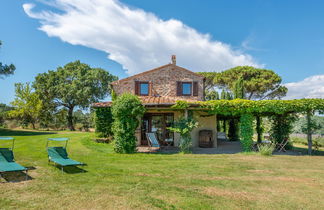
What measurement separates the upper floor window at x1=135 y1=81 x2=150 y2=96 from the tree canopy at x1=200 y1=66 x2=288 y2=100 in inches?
516

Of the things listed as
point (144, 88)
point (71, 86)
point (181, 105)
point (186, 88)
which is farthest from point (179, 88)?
point (71, 86)

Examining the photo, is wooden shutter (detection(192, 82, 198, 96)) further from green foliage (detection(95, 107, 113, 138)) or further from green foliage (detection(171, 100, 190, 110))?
green foliage (detection(95, 107, 113, 138))

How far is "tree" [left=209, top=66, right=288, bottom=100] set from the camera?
24.9m

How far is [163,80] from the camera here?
15734 mm

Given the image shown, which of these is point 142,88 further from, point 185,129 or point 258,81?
point 258,81

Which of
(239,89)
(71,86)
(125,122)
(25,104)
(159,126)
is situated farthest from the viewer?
(71,86)

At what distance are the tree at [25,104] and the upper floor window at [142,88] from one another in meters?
19.1

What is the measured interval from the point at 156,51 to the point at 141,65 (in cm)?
322

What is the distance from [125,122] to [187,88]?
6878 millimetres

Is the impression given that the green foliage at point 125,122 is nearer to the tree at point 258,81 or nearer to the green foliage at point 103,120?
the green foliage at point 103,120

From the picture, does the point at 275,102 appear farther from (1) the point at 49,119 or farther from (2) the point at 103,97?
(1) the point at 49,119

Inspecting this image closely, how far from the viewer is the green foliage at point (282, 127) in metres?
13.6

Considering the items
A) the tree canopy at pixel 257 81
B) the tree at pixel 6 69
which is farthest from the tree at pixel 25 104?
the tree canopy at pixel 257 81

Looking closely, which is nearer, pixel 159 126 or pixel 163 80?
pixel 159 126
